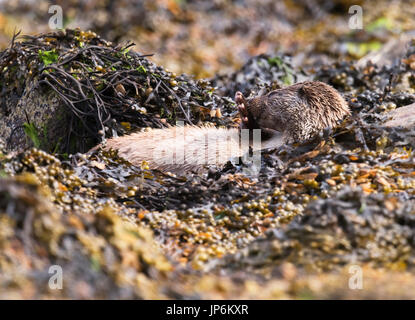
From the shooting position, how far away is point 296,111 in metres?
5.45

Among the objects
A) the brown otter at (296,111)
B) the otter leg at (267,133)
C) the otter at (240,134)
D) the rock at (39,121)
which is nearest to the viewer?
the otter at (240,134)

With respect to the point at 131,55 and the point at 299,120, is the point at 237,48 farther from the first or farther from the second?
the point at 299,120

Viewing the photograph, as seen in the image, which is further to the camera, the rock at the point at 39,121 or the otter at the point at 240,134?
the rock at the point at 39,121

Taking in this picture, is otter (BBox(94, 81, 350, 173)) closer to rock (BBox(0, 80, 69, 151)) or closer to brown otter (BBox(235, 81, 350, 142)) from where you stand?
brown otter (BBox(235, 81, 350, 142))

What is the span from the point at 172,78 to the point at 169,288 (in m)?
3.89

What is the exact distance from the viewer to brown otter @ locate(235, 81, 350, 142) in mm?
5379

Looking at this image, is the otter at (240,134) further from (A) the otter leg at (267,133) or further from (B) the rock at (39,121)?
(B) the rock at (39,121)

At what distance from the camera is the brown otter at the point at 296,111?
17.6 ft

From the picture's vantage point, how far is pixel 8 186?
291 cm

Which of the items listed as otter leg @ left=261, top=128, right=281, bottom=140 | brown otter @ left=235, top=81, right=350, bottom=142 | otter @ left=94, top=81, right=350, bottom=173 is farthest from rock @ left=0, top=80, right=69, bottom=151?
otter leg @ left=261, top=128, right=281, bottom=140

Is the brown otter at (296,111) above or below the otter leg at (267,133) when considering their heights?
above

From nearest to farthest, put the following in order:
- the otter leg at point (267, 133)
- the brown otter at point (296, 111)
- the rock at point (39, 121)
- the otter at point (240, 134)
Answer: the otter at point (240, 134), the brown otter at point (296, 111), the rock at point (39, 121), the otter leg at point (267, 133)

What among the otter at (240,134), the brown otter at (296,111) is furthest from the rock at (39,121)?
the brown otter at (296,111)
